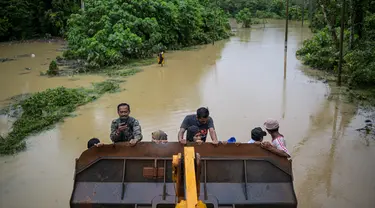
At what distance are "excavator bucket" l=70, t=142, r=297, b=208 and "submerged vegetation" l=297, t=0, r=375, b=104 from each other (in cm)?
894

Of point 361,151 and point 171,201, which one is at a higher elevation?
point 171,201

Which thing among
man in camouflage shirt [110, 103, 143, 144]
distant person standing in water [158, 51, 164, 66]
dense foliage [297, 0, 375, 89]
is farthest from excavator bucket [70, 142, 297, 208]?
distant person standing in water [158, 51, 164, 66]

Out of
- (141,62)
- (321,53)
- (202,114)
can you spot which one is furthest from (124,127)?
(321,53)

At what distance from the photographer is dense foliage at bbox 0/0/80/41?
29078 millimetres

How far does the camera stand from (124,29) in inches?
776

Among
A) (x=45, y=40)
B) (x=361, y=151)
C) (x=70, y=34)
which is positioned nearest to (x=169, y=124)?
(x=361, y=151)

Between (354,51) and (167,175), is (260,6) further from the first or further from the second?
(167,175)

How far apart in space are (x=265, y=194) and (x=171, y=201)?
1.07 meters

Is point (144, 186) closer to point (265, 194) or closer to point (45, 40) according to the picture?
point (265, 194)

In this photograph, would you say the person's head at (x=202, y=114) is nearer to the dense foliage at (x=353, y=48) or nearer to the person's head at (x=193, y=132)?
the person's head at (x=193, y=132)

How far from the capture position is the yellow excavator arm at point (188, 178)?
2918 millimetres

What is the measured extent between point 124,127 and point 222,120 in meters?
5.37

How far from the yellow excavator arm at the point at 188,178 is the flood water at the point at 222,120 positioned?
3542 millimetres

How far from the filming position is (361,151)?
319 inches
